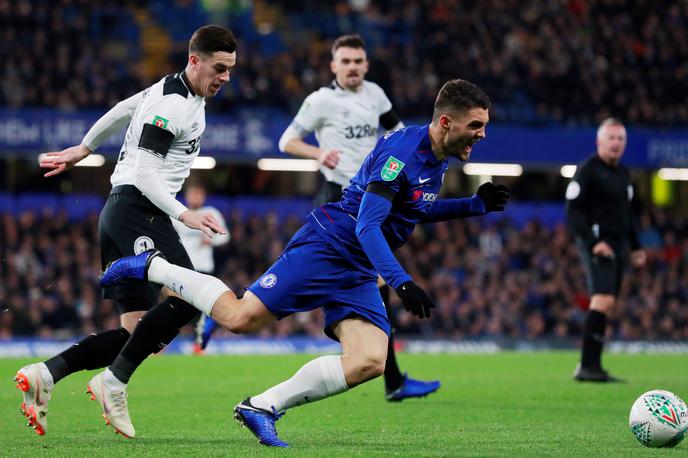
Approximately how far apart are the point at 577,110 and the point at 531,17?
3.68m

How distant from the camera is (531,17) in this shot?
28984 mm

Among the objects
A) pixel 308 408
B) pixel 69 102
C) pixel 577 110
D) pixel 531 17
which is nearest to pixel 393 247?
pixel 308 408

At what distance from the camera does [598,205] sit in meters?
11.5

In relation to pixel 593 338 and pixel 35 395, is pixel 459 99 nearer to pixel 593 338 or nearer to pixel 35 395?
pixel 35 395

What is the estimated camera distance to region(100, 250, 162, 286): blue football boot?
6.40 m

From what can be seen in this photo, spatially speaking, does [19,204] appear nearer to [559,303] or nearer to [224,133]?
[224,133]

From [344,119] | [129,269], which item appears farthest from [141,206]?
[344,119]

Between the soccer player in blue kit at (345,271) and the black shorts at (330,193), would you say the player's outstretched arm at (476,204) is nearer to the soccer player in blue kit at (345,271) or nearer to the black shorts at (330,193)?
the soccer player in blue kit at (345,271)

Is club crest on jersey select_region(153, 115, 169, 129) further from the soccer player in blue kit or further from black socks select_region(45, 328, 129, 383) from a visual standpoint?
black socks select_region(45, 328, 129, 383)

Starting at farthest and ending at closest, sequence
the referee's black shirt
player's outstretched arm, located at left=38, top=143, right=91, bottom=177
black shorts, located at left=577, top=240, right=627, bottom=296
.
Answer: the referee's black shirt → black shorts, located at left=577, top=240, right=627, bottom=296 → player's outstretched arm, located at left=38, top=143, right=91, bottom=177

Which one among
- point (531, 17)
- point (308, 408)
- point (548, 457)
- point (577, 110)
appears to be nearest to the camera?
point (548, 457)

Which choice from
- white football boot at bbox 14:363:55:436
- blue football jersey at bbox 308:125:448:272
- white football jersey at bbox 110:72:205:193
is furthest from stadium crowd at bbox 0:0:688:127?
blue football jersey at bbox 308:125:448:272

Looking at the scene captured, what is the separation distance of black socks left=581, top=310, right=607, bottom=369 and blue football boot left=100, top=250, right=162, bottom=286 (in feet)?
19.8

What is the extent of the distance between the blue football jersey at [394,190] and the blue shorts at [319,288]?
0.09 meters
